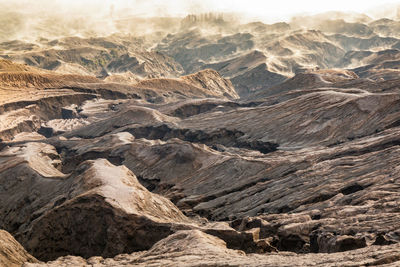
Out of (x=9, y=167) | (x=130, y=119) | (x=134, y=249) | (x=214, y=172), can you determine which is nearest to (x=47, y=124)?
(x=130, y=119)

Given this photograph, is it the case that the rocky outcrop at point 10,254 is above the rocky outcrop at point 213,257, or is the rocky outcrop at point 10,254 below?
below

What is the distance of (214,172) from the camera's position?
4578 centimetres

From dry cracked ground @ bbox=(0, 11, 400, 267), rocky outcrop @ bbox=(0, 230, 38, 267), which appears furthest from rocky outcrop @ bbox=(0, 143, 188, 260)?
rocky outcrop @ bbox=(0, 230, 38, 267)

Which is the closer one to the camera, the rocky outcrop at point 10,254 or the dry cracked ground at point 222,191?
the dry cracked ground at point 222,191

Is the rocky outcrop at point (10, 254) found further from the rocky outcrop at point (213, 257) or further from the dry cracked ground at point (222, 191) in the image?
the rocky outcrop at point (213, 257)

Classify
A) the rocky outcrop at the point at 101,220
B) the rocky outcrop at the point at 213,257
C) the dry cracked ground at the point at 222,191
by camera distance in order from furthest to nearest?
1. the rocky outcrop at the point at 101,220
2. the dry cracked ground at the point at 222,191
3. the rocky outcrop at the point at 213,257

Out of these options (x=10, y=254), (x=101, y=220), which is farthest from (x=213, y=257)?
(x=101, y=220)

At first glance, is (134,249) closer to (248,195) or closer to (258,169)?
(248,195)

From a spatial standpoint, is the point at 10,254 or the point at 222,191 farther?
the point at 222,191

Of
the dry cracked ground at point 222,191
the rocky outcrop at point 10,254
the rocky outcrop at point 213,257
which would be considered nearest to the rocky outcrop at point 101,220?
the dry cracked ground at point 222,191

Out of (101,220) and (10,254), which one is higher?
(10,254)

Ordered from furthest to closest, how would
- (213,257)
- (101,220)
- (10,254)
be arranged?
1. (101,220)
2. (10,254)
3. (213,257)

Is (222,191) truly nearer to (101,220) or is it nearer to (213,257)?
(101,220)

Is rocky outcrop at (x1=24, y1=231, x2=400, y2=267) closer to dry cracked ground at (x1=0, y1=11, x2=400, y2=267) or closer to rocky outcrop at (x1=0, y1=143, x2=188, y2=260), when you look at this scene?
dry cracked ground at (x1=0, y1=11, x2=400, y2=267)
